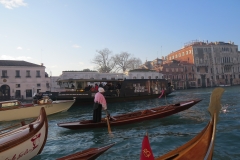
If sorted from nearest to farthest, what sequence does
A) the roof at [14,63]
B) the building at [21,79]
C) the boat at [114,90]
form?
the boat at [114,90]
the building at [21,79]
the roof at [14,63]

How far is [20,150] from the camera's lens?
172 inches

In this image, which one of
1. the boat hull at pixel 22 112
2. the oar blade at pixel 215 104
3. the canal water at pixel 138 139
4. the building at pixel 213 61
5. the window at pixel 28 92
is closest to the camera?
the oar blade at pixel 215 104

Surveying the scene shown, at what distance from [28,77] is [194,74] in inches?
1652

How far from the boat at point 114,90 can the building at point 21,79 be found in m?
14.9

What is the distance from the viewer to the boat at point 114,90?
19.5 meters

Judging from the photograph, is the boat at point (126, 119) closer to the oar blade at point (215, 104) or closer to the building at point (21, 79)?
the oar blade at point (215, 104)

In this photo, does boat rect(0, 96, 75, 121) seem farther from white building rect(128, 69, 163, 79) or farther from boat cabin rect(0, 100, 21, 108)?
white building rect(128, 69, 163, 79)

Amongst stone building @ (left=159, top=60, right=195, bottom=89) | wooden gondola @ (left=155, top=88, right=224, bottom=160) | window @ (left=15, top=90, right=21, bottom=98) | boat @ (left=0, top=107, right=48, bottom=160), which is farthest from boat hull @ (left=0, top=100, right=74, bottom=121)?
stone building @ (left=159, top=60, right=195, bottom=89)

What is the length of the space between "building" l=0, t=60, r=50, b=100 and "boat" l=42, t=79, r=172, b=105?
→ 1487cm

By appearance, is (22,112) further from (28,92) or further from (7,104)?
(28,92)

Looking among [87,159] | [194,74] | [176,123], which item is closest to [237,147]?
[176,123]

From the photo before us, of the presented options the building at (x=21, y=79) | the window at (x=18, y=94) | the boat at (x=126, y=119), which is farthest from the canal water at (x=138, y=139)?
the building at (x=21, y=79)

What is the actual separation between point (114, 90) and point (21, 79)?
2039cm

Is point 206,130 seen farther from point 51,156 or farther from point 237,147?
point 51,156
